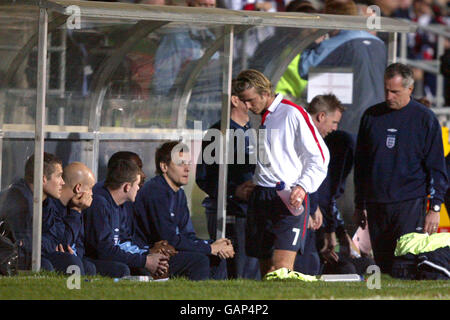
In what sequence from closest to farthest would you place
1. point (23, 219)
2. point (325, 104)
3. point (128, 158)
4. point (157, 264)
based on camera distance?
1. point (23, 219)
2. point (157, 264)
3. point (128, 158)
4. point (325, 104)

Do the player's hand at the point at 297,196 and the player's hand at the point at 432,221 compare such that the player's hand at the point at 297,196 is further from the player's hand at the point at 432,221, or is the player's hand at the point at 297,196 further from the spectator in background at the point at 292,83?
the spectator in background at the point at 292,83

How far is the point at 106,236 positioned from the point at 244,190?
4.10 feet

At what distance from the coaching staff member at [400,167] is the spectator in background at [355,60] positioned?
0.46 meters

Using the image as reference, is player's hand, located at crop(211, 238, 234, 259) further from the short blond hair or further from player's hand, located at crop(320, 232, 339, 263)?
the short blond hair

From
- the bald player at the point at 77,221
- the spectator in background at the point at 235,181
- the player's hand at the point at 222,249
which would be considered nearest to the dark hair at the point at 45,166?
the bald player at the point at 77,221

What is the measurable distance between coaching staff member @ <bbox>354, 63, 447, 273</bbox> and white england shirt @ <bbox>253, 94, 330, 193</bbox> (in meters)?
0.82

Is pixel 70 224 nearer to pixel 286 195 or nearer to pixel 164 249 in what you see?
pixel 164 249

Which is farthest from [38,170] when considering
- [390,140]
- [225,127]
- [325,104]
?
[390,140]

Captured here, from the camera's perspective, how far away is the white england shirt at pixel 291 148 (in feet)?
25.6

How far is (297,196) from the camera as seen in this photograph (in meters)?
7.64

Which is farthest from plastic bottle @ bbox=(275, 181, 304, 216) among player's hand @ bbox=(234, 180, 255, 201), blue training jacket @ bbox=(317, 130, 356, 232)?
blue training jacket @ bbox=(317, 130, 356, 232)

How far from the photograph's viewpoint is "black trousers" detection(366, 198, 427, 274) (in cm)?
848

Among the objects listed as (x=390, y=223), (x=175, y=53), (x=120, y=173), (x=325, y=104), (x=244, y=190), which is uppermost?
(x=175, y=53)
